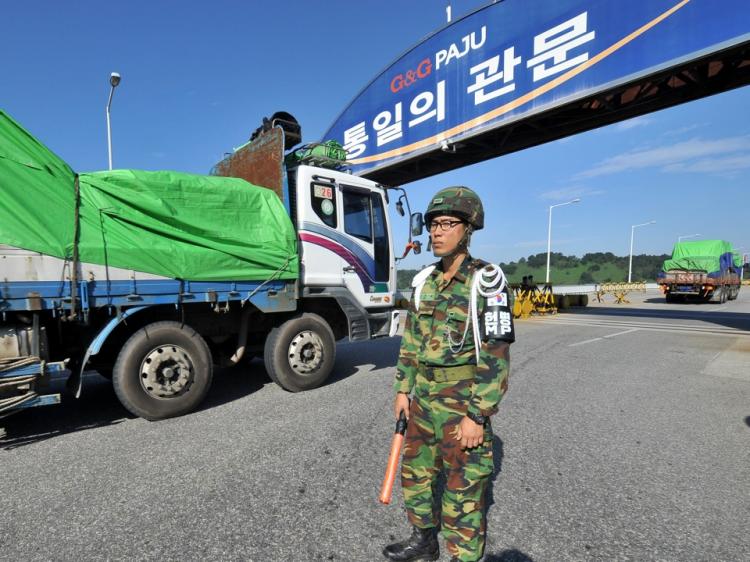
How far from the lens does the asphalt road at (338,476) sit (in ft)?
7.10

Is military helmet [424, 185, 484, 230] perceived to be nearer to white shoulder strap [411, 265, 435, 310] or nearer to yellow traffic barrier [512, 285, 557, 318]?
white shoulder strap [411, 265, 435, 310]

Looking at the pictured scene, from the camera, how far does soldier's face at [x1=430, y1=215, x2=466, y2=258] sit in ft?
6.23

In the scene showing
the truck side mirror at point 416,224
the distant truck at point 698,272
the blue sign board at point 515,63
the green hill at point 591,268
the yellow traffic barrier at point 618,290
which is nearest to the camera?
the truck side mirror at point 416,224

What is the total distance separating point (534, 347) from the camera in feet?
26.4

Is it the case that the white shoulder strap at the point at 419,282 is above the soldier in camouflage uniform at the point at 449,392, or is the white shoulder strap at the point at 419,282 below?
above

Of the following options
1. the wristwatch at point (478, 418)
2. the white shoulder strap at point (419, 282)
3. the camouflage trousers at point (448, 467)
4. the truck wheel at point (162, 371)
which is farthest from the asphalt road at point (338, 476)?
the white shoulder strap at point (419, 282)

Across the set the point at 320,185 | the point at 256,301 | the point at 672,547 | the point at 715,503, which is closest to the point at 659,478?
the point at 715,503

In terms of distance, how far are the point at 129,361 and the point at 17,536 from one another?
1.62 metres

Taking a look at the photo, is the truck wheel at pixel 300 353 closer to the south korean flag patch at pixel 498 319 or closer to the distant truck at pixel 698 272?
the south korean flag patch at pixel 498 319

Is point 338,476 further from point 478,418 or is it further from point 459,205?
point 459,205

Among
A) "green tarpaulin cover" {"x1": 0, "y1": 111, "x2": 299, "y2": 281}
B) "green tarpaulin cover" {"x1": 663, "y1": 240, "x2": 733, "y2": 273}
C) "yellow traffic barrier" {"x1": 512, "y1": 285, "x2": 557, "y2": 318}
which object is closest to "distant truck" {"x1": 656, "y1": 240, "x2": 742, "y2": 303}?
"green tarpaulin cover" {"x1": 663, "y1": 240, "x2": 733, "y2": 273}

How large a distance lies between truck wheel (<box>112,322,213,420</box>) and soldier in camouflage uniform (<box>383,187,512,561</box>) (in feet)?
9.15

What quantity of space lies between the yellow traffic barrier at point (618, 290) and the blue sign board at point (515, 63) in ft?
57.3

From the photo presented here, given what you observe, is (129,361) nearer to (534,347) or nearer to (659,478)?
(659,478)
